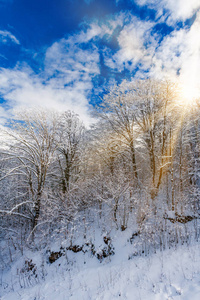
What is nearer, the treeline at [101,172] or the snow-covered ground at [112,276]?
the snow-covered ground at [112,276]

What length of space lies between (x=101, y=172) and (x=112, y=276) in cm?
747

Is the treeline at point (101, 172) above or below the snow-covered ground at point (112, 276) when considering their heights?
above

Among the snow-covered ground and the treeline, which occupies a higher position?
the treeline

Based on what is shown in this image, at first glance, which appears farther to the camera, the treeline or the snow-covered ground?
the treeline

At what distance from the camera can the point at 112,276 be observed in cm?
571

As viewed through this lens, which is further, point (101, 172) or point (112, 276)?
point (101, 172)

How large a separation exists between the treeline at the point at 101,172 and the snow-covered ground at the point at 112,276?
1.45 m

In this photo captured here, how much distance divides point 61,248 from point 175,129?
13.2 m

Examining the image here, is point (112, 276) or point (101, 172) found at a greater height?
point (101, 172)

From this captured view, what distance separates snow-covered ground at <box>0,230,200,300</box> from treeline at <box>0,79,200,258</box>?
4.77 feet

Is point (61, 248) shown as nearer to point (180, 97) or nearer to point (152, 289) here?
Result: point (152, 289)

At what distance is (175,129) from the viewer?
39.5 feet

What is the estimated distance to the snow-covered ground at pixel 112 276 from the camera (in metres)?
4.22

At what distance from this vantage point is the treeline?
8.95 m
